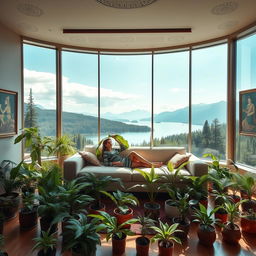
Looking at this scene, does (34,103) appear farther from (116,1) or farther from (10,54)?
(116,1)

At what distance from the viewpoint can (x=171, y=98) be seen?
14.1 ft

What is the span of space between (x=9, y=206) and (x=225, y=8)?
13.6 feet

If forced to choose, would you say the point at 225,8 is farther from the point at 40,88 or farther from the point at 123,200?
the point at 40,88

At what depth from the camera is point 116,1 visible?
256 cm

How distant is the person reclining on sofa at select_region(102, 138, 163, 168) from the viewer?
3479 mm

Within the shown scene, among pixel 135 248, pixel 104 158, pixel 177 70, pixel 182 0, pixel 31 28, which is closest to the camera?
pixel 135 248

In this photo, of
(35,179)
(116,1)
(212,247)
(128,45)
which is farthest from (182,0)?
(35,179)

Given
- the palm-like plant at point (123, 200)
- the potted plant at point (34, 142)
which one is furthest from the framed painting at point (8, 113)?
the palm-like plant at point (123, 200)

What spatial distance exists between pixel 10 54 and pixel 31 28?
0.63 m

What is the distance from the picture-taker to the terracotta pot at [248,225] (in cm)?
221

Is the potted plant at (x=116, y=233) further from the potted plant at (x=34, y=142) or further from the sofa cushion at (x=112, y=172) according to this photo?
the potted plant at (x=34, y=142)

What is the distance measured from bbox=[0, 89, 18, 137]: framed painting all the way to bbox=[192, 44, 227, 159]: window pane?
145 inches

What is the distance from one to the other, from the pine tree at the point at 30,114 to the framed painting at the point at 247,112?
4157 millimetres

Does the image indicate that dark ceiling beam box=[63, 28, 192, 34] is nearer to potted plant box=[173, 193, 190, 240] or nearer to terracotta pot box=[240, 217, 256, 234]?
potted plant box=[173, 193, 190, 240]
